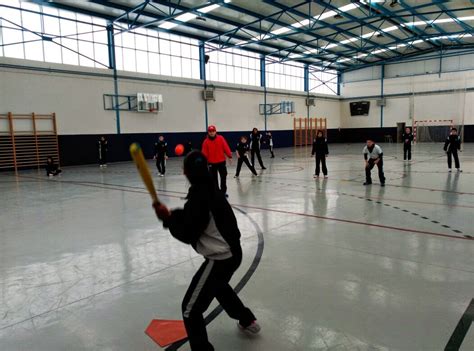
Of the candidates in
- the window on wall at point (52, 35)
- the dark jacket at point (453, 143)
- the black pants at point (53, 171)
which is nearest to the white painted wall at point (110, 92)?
the window on wall at point (52, 35)

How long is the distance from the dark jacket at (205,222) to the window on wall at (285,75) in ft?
106

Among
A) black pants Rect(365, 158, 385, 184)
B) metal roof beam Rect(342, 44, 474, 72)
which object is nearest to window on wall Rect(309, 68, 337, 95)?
metal roof beam Rect(342, 44, 474, 72)

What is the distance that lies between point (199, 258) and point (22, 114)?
18201 mm

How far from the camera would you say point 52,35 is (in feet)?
65.2

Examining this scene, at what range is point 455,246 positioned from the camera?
5473 mm

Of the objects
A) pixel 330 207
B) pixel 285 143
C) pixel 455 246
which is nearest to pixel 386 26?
pixel 285 143

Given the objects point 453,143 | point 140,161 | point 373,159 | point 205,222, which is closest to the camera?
point 140,161

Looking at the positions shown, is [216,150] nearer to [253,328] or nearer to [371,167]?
[371,167]

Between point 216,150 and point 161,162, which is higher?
point 216,150

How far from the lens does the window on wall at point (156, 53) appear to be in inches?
925

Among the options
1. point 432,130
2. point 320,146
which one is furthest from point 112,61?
point 432,130

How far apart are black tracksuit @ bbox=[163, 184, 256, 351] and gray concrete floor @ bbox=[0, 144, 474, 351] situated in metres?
0.47

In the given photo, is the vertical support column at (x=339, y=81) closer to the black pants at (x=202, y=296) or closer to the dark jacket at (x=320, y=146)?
the dark jacket at (x=320, y=146)

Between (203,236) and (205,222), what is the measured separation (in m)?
0.18
